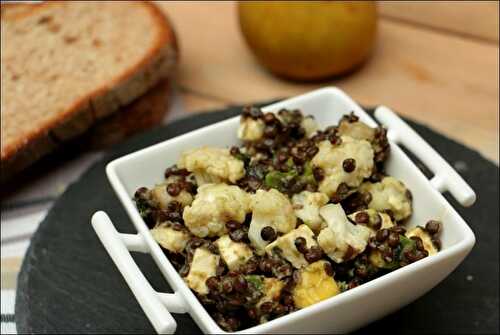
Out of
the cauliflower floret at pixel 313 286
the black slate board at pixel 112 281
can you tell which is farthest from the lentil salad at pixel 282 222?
the black slate board at pixel 112 281

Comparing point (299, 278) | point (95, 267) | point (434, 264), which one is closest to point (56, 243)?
point (95, 267)

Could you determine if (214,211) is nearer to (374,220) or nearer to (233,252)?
(233,252)

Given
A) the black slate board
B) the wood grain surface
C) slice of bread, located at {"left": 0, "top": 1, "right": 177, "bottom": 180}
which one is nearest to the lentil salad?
the black slate board

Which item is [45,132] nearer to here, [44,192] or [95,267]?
[44,192]

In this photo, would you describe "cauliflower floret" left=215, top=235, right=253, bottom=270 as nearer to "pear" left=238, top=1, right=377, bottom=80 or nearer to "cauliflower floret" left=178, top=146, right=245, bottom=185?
"cauliflower floret" left=178, top=146, right=245, bottom=185

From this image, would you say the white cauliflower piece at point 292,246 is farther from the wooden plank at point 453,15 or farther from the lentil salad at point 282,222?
the wooden plank at point 453,15
